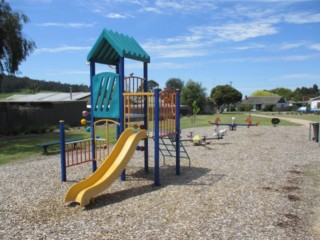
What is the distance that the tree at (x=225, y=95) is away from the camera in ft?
230

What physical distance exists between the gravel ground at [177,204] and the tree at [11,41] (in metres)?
11.5

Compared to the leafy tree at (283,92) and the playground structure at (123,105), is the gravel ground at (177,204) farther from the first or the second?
the leafy tree at (283,92)

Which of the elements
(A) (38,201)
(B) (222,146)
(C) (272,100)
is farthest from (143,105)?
(C) (272,100)

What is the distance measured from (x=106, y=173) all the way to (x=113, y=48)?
3322 millimetres

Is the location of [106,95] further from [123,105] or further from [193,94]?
[193,94]

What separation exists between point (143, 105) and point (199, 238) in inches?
184

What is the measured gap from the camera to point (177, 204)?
228 inches

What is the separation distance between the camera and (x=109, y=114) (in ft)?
25.3

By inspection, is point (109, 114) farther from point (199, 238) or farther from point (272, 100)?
point (272, 100)

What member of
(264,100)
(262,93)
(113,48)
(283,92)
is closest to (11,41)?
(113,48)

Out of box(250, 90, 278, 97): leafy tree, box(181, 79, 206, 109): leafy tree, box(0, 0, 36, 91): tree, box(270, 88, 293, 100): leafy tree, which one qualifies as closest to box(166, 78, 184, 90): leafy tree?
box(181, 79, 206, 109): leafy tree

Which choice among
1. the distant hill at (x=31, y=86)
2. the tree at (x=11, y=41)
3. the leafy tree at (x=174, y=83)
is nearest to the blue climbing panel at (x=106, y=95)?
the tree at (x=11, y=41)

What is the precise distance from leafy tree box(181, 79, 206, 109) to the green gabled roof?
49.9 meters

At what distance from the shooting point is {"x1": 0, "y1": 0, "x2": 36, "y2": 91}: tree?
61.7 ft
